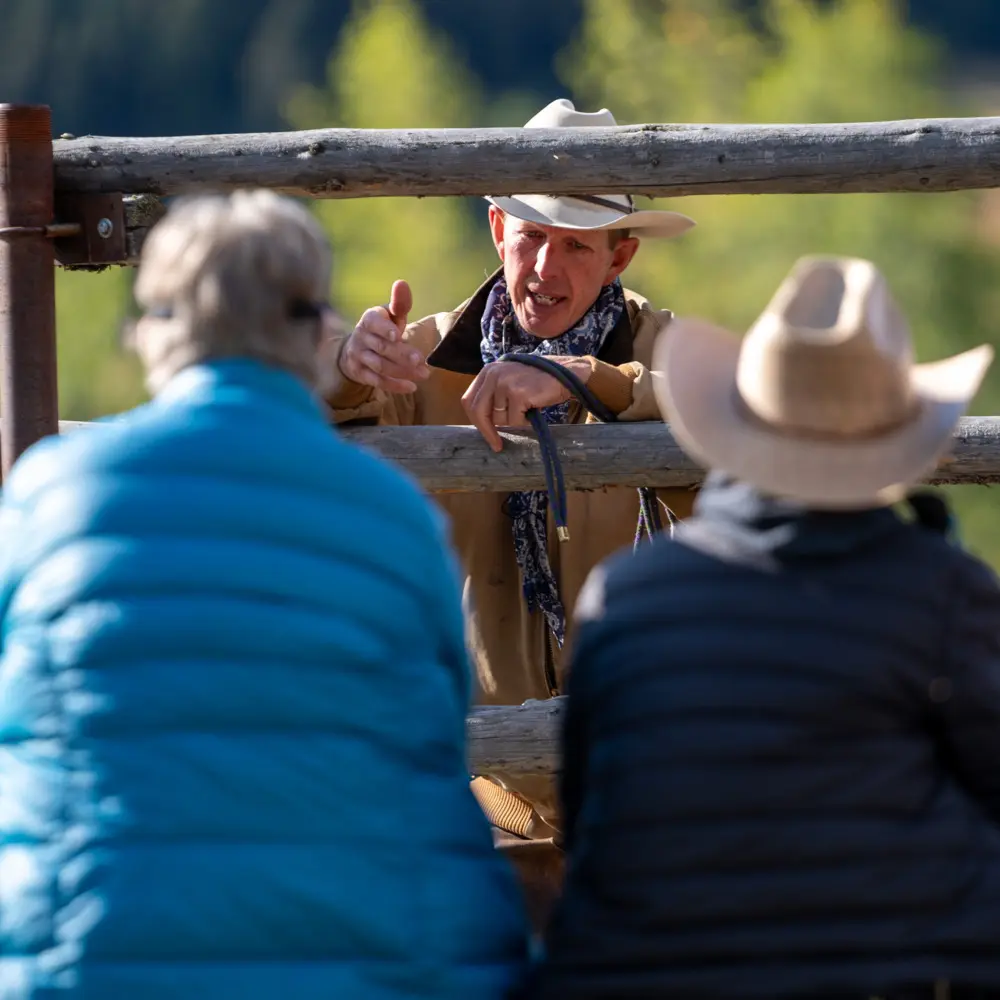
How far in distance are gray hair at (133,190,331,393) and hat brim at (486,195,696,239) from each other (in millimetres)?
1886

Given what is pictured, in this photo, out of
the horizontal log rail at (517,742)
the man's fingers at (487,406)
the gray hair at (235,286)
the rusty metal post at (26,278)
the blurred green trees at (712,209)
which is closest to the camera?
the gray hair at (235,286)

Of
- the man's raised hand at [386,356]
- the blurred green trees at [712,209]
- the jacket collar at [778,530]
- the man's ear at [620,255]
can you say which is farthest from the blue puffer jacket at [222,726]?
the blurred green trees at [712,209]

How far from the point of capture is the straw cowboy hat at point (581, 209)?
3926 millimetres

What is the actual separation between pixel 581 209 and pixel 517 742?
3.91 ft

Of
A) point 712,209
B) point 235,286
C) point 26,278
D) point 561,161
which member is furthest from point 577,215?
point 712,209

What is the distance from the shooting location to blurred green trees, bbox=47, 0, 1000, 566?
3475 centimetres

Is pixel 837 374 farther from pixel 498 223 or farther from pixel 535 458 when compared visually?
pixel 498 223

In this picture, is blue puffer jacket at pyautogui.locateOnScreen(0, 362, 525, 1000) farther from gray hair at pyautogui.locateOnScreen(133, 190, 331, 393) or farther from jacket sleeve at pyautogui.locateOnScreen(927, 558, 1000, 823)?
jacket sleeve at pyautogui.locateOnScreen(927, 558, 1000, 823)

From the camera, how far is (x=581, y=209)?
400 centimetres

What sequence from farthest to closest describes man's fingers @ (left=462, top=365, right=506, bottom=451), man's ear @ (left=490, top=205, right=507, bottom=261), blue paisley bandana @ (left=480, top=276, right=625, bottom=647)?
man's ear @ (left=490, top=205, right=507, bottom=261), blue paisley bandana @ (left=480, top=276, right=625, bottom=647), man's fingers @ (left=462, top=365, right=506, bottom=451)

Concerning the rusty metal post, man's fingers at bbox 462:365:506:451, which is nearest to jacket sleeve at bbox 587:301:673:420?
man's fingers at bbox 462:365:506:451

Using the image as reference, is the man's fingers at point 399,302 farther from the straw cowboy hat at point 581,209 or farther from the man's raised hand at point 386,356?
the straw cowboy hat at point 581,209

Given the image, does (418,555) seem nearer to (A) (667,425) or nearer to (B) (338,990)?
(B) (338,990)

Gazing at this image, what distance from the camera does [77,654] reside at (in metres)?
1.94
